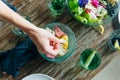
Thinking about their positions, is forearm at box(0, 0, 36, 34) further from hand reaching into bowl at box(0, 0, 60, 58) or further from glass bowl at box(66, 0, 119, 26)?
glass bowl at box(66, 0, 119, 26)

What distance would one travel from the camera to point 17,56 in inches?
45.9

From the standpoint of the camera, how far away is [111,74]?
54.8 inches

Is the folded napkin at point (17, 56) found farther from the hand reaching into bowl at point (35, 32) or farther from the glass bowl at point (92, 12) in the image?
the glass bowl at point (92, 12)

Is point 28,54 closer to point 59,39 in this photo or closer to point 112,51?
point 59,39

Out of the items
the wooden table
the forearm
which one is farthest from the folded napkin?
the forearm

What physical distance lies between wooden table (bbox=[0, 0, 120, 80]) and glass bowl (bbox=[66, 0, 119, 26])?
4cm

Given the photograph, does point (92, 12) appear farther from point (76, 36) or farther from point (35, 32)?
point (35, 32)

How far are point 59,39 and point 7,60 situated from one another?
22cm

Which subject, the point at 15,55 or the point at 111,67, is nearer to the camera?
the point at 15,55

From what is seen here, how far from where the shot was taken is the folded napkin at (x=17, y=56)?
3.79 ft

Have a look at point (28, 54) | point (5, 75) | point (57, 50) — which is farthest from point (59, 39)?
point (5, 75)

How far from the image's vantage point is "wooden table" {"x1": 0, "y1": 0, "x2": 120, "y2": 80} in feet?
3.91

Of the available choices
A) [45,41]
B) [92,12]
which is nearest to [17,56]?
[45,41]

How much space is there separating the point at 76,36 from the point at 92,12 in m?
0.12
